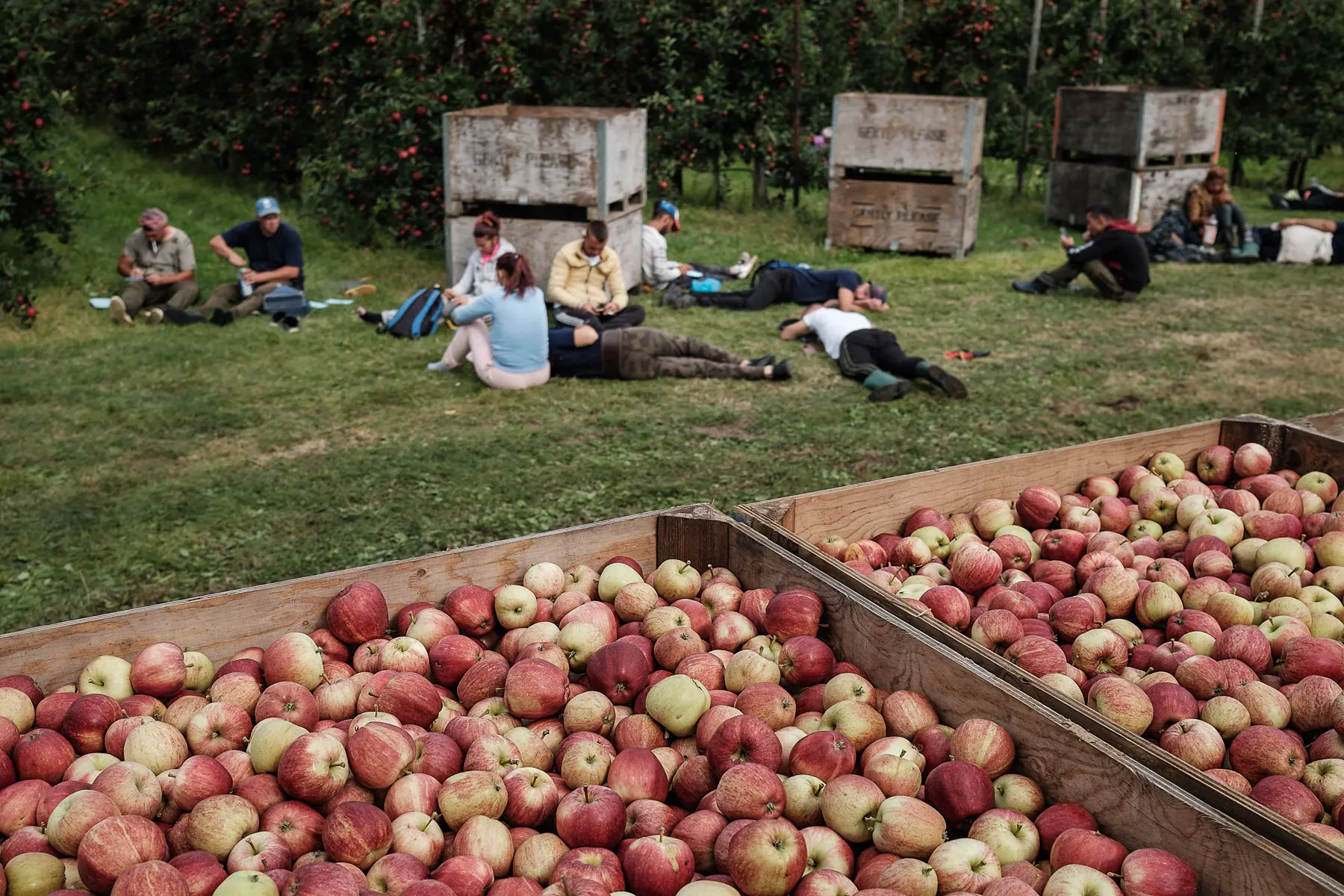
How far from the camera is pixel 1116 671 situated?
3.20 meters

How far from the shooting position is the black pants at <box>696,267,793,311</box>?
11.0 meters

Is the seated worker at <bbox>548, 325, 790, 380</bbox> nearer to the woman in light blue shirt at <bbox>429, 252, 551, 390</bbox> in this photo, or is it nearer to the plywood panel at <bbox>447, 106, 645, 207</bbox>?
the woman in light blue shirt at <bbox>429, 252, 551, 390</bbox>

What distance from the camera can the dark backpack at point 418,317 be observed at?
382 inches

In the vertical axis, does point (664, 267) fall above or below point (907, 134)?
below

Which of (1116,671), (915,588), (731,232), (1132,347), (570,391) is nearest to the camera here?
(1116,671)

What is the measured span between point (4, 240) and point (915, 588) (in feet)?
33.2

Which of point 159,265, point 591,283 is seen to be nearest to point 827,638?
point 591,283

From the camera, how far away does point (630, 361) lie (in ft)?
27.5

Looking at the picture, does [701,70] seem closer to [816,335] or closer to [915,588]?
[816,335]

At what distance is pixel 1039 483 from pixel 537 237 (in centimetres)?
729

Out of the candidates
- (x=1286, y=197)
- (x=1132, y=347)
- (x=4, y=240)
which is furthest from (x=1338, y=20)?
(x=4, y=240)

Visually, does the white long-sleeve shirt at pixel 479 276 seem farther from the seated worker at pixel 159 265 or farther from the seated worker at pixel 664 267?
the seated worker at pixel 159 265

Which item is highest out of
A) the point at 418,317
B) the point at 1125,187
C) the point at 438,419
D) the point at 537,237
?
the point at 1125,187

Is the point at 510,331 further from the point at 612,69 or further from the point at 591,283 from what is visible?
the point at 612,69
